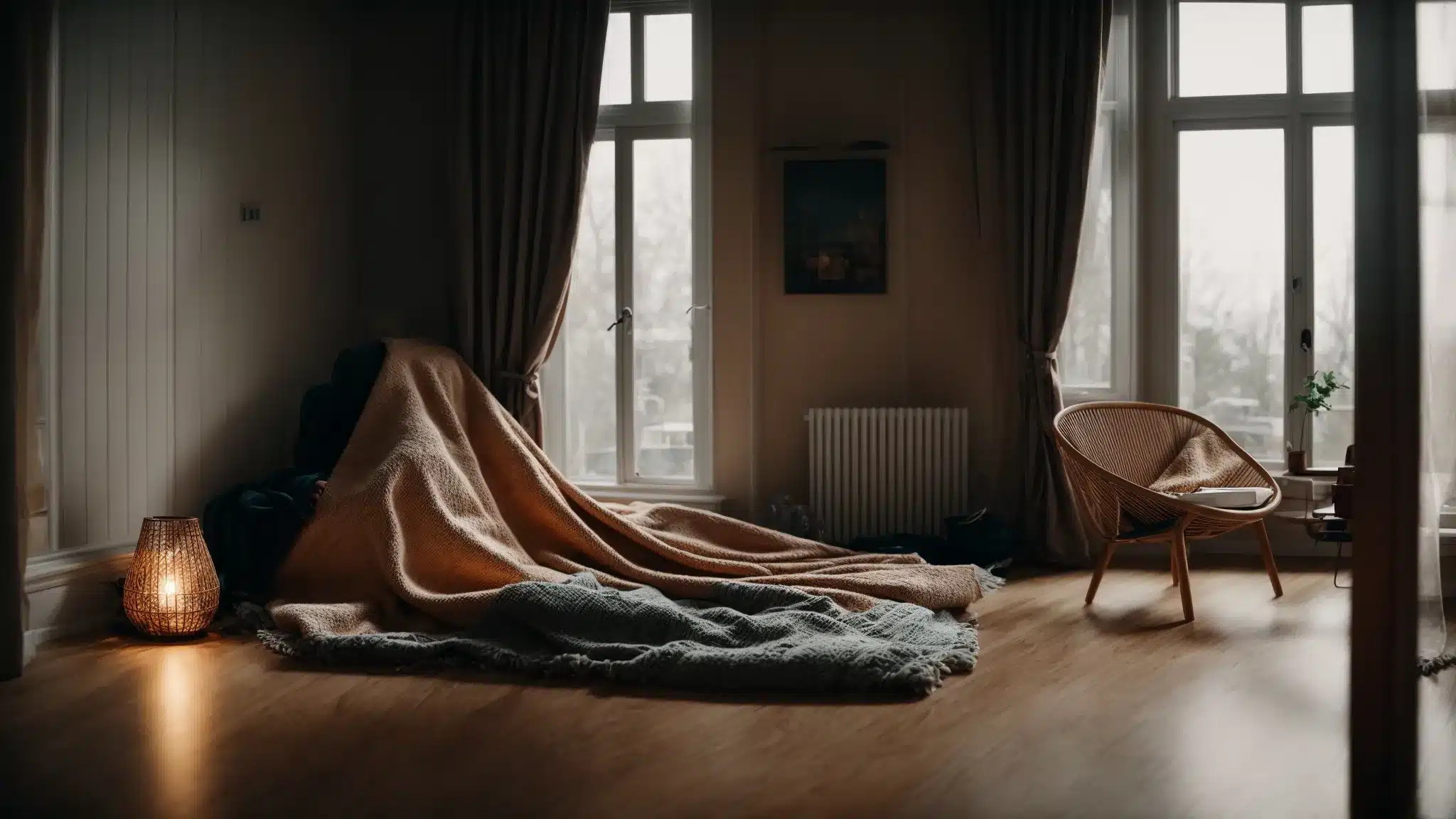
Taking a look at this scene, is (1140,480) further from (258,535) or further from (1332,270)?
(258,535)

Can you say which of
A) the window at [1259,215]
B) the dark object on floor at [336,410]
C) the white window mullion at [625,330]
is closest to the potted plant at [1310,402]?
the window at [1259,215]

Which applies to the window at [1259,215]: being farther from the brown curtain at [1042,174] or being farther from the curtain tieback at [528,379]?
the curtain tieback at [528,379]

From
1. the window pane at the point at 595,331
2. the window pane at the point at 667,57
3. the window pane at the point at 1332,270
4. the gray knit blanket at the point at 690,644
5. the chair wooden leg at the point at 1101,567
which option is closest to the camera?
the gray knit blanket at the point at 690,644

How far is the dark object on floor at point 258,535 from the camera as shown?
4.18 meters

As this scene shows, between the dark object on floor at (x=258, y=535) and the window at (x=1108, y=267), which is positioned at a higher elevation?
the window at (x=1108, y=267)

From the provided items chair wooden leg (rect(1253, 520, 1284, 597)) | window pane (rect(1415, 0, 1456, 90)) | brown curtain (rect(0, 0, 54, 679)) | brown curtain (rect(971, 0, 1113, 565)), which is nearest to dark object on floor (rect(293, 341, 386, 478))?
brown curtain (rect(0, 0, 54, 679))

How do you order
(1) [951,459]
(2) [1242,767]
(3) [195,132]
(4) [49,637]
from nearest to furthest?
(2) [1242,767], (4) [49,637], (3) [195,132], (1) [951,459]

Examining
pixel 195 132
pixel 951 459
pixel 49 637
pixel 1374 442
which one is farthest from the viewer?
pixel 951 459

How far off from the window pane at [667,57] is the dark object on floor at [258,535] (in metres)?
2.39

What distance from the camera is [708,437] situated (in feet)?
18.2

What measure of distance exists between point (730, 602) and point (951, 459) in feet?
5.76

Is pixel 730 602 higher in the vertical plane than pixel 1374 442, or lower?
lower

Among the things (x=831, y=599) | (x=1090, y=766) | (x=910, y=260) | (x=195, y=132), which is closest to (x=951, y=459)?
(x=910, y=260)

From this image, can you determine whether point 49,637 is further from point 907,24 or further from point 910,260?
point 907,24
